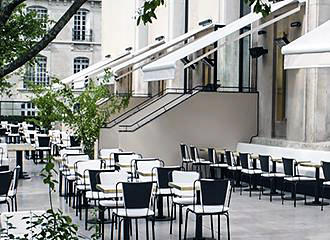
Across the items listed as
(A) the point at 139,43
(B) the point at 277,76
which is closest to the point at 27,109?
(A) the point at 139,43

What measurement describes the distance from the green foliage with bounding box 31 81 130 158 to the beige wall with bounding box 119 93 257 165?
4.83 ft

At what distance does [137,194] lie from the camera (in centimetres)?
824

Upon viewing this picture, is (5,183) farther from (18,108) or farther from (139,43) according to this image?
(18,108)

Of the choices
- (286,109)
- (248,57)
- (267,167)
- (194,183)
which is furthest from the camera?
(248,57)

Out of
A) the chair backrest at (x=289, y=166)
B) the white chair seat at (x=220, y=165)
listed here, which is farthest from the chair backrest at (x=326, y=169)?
the white chair seat at (x=220, y=165)

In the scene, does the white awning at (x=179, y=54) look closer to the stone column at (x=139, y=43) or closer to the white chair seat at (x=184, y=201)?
the white chair seat at (x=184, y=201)

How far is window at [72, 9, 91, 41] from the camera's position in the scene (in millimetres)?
48619

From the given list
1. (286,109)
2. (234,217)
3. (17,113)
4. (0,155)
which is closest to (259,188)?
(286,109)

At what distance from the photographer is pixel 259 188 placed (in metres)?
15.4

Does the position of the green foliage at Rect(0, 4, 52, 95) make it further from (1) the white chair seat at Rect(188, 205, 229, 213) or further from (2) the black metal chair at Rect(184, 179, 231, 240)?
(1) the white chair seat at Rect(188, 205, 229, 213)

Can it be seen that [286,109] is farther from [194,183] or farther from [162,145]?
[194,183]

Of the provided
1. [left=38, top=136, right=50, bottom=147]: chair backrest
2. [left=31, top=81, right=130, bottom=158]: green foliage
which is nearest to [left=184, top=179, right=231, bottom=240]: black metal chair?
[left=31, top=81, right=130, bottom=158]: green foliage

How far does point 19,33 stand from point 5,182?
2330 millimetres

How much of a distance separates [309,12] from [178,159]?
17.8 feet
